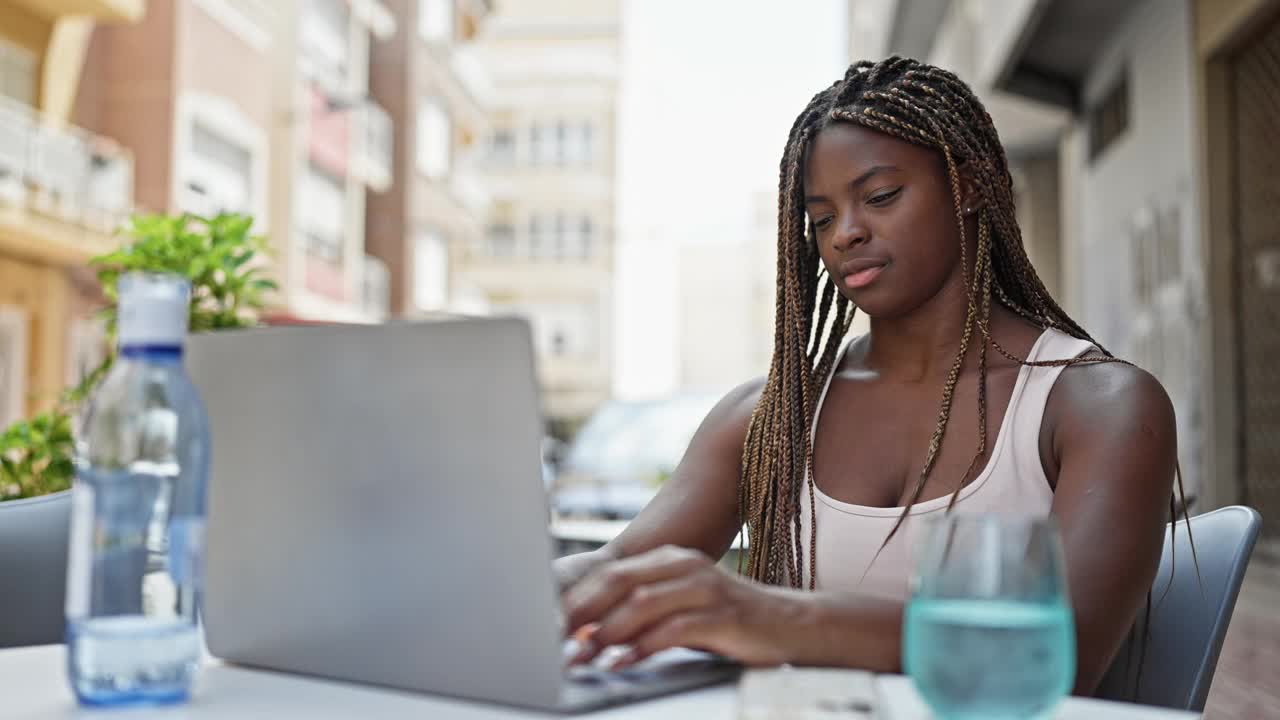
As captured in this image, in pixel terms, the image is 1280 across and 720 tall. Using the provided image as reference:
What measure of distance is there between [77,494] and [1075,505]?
869mm

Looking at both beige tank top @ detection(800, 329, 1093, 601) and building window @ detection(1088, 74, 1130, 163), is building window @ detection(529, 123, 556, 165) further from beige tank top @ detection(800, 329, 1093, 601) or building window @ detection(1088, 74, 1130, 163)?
beige tank top @ detection(800, 329, 1093, 601)

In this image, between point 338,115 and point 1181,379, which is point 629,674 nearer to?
point 1181,379

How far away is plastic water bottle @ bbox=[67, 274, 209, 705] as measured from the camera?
0.96 meters

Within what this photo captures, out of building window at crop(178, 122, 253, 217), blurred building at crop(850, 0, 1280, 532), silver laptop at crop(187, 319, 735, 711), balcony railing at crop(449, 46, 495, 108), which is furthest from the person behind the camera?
balcony railing at crop(449, 46, 495, 108)

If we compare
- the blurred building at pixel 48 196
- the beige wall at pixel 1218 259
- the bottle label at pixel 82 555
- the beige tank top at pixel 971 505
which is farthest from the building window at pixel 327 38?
the bottle label at pixel 82 555

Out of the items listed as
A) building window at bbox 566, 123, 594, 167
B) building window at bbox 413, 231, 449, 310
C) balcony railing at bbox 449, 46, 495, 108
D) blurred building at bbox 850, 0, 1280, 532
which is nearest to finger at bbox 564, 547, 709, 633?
blurred building at bbox 850, 0, 1280, 532

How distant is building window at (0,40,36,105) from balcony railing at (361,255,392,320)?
8.21 metres

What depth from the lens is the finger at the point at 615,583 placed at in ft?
3.37

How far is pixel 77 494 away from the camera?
0.96 m

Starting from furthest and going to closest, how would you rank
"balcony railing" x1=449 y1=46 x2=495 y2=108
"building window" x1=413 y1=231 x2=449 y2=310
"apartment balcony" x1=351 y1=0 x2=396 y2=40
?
1. "balcony railing" x1=449 y1=46 x2=495 y2=108
2. "building window" x1=413 y1=231 x2=449 y2=310
3. "apartment balcony" x1=351 y1=0 x2=396 y2=40

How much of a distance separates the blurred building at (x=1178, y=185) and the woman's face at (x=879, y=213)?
5625mm

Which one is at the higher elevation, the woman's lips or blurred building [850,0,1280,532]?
blurred building [850,0,1280,532]

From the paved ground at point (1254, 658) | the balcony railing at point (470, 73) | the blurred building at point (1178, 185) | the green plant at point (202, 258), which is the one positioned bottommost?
the paved ground at point (1254, 658)

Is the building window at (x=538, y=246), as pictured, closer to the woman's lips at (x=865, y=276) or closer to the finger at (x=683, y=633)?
the woman's lips at (x=865, y=276)
